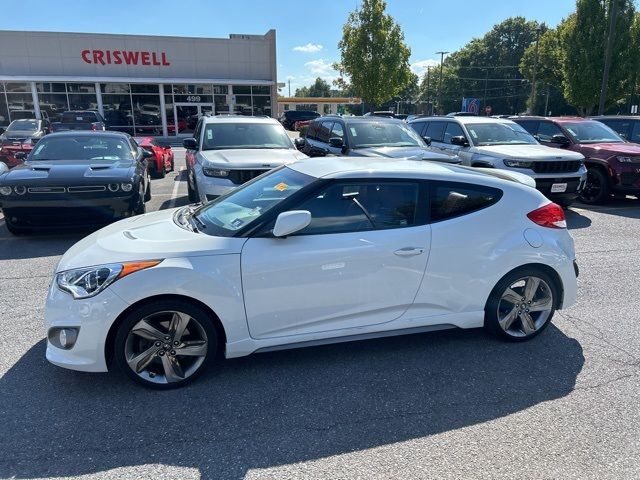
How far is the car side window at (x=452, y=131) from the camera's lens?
1044 centimetres

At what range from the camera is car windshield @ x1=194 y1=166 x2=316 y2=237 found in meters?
3.51

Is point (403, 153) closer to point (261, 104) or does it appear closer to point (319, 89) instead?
point (261, 104)

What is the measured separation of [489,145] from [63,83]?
2855cm

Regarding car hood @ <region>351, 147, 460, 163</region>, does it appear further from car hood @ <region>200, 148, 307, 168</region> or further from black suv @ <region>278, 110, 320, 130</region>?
black suv @ <region>278, 110, 320, 130</region>

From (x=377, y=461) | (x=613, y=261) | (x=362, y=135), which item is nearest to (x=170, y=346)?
(x=377, y=461)

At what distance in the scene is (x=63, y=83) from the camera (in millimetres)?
29062

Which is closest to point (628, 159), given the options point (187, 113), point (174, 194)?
point (174, 194)

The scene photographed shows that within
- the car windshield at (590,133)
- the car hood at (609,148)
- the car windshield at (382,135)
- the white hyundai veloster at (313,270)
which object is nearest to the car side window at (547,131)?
the car windshield at (590,133)

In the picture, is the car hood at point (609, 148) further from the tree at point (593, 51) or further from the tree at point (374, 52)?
the tree at point (374, 52)

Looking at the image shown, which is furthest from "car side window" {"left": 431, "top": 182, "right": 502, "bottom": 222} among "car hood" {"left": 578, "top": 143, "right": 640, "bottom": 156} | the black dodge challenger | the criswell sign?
the criswell sign

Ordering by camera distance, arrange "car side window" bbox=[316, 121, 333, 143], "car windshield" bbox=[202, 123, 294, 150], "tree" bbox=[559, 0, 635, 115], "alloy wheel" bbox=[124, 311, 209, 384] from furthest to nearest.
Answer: "tree" bbox=[559, 0, 635, 115] < "car side window" bbox=[316, 121, 333, 143] < "car windshield" bbox=[202, 123, 294, 150] < "alloy wheel" bbox=[124, 311, 209, 384]

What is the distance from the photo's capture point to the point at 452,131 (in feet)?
35.1

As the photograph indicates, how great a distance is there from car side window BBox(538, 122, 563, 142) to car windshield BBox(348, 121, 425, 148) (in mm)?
4135

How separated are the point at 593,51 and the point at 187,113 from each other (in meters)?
24.7
